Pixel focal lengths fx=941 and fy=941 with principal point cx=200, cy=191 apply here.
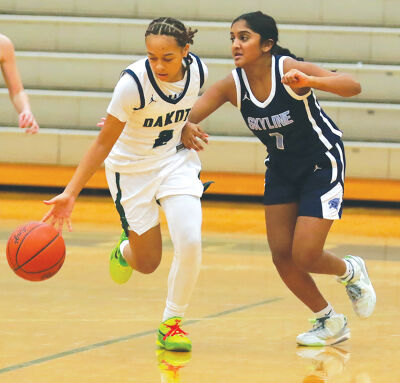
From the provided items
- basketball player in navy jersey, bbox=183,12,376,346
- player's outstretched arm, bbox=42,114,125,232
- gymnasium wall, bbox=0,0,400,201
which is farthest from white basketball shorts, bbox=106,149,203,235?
gymnasium wall, bbox=0,0,400,201

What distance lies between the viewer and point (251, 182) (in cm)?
1072

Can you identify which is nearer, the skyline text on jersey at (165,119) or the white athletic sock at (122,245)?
the skyline text on jersey at (165,119)

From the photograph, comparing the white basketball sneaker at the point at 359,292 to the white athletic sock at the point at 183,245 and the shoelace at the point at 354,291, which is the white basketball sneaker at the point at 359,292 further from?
the white athletic sock at the point at 183,245

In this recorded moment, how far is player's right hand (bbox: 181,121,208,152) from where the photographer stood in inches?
166

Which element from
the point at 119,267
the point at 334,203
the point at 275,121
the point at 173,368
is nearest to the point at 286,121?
the point at 275,121

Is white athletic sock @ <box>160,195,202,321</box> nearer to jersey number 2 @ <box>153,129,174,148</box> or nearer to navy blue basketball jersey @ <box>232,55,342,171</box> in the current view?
jersey number 2 @ <box>153,129,174,148</box>

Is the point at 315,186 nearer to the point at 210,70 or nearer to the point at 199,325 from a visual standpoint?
the point at 199,325

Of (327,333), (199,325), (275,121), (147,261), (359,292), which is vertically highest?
(275,121)

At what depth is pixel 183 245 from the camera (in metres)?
4.02

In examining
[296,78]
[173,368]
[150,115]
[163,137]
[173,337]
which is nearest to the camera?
[173,368]

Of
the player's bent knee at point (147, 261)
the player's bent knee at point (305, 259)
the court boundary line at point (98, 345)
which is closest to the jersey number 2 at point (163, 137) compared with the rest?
the player's bent knee at point (147, 261)

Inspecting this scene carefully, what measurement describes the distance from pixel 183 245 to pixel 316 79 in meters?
0.90

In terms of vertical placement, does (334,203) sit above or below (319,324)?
above

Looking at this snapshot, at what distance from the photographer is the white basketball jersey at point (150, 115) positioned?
4.00m
